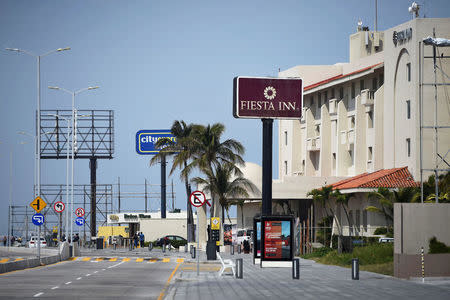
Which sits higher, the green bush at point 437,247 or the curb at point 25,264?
the green bush at point 437,247

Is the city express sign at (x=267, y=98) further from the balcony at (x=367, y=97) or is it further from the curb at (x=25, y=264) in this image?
the balcony at (x=367, y=97)

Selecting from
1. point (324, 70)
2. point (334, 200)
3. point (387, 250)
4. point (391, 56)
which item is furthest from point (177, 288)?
point (324, 70)

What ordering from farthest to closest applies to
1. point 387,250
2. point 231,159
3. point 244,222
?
point 244,222, point 231,159, point 387,250

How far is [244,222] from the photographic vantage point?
92.6 metres

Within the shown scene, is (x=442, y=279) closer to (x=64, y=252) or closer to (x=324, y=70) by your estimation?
(x=64, y=252)

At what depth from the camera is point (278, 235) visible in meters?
41.4

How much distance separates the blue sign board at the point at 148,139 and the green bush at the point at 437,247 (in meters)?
71.1

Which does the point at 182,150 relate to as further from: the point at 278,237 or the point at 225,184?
the point at 278,237

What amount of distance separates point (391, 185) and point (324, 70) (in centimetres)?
3039

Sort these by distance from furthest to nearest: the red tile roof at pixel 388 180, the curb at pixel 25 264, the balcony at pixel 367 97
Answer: the balcony at pixel 367 97
the red tile roof at pixel 388 180
the curb at pixel 25 264

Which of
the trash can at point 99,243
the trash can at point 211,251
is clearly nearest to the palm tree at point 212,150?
the trash can at point 99,243

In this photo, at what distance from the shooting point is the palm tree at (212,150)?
76062 mm

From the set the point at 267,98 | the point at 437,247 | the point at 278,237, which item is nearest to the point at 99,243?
the point at 267,98

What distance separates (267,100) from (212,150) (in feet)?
90.2
